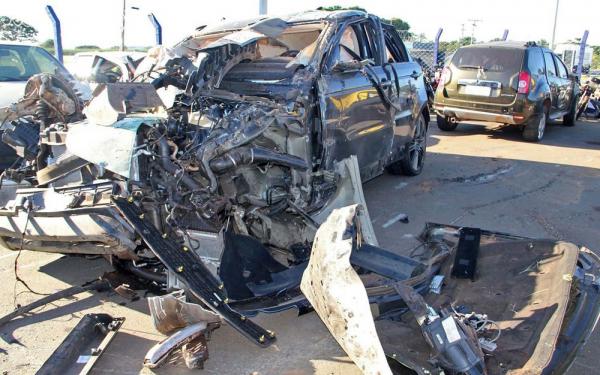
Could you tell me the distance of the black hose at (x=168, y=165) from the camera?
345cm

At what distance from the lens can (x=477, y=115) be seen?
10453 mm

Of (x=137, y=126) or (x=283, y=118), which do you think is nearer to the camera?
(x=137, y=126)

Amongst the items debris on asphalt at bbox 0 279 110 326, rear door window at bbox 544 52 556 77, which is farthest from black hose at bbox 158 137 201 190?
rear door window at bbox 544 52 556 77

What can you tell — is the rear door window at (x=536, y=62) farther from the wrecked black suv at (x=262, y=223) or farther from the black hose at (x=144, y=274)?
the black hose at (x=144, y=274)

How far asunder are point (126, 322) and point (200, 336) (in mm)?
731

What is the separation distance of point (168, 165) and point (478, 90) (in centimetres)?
830

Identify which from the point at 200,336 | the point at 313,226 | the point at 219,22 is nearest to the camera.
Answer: the point at 200,336

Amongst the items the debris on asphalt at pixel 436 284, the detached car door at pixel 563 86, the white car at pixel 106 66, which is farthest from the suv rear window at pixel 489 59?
the debris on asphalt at pixel 436 284

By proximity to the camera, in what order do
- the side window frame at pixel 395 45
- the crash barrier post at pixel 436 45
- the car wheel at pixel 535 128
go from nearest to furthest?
the side window frame at pixel 395 45 < the car wheel at pixel 535 128 < the crash barrier post at pixel 436 45

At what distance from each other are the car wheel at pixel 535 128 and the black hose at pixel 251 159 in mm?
7825

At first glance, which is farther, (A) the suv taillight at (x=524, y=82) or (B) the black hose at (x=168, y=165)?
(A) the suv taillight at (x=524, y=82)

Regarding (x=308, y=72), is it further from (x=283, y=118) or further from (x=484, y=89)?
(x=484, y=89)

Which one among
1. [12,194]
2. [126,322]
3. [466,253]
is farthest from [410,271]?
[12,194]

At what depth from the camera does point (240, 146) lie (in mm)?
3865
